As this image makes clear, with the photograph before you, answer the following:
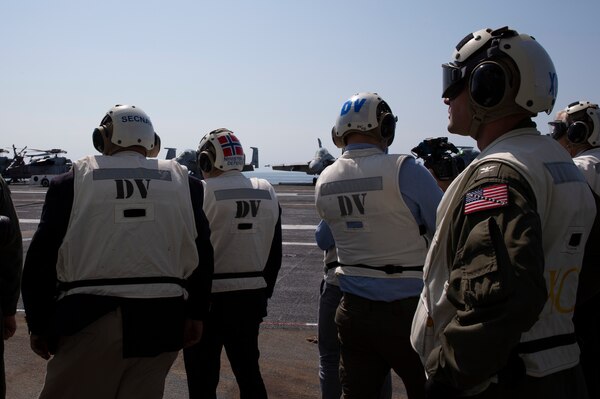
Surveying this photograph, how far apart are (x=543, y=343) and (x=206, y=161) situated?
313cm

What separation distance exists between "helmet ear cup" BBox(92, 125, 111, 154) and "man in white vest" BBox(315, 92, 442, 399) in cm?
131

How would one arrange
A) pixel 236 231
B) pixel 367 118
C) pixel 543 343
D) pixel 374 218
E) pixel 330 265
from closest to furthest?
pixel 543 343 < pixel 374 218 < pixel 367 118 < pixel 236 231 < pixel 330 265

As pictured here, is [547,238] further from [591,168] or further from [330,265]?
[330,265]

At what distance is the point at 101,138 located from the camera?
130 inches

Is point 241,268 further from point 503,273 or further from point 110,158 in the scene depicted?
point 503,273

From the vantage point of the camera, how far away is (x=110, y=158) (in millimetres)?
3068

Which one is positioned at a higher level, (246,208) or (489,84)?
(489,84)

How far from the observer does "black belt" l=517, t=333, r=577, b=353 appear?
74.4 inches

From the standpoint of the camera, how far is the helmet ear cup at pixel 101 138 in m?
3.25

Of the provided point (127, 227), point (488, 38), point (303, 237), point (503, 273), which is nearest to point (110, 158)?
point (127, 227)

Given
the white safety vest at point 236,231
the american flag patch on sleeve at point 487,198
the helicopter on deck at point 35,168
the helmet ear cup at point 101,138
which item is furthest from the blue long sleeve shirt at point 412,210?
the helicopter on deck at point 35,168

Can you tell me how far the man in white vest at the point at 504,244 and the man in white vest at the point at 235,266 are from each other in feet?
6.96

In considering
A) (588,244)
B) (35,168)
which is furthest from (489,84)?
(35,168)

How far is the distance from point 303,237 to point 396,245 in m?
13.0
